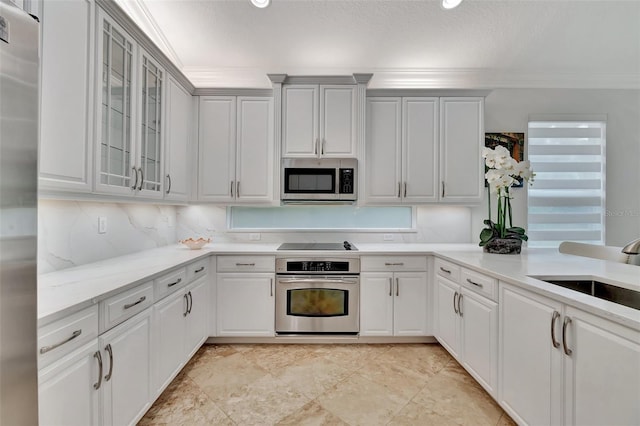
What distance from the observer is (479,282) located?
1.95 metres

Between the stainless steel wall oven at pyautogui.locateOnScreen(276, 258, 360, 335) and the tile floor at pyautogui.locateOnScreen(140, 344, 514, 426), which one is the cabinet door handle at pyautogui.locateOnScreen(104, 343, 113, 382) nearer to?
the tile floor at pyautogui.locateOnScreen(140, 344, 514, 426)

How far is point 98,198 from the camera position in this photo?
5.35 ft

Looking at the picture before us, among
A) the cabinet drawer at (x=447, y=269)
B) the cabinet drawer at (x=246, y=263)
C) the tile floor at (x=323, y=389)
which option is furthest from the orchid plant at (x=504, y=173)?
the cabinet drawer at (x=246, y=263)

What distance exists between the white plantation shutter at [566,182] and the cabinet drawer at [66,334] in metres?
3.91

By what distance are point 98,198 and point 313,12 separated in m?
2.01

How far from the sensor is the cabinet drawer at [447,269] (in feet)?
7.43

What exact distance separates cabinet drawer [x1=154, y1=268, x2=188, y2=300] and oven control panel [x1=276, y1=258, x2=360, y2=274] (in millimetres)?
828

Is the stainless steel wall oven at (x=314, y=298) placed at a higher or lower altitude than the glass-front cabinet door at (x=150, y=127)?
lower

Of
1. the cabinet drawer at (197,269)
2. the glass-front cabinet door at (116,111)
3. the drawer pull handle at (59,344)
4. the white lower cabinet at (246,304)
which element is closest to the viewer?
the drawer pull handle at (59,344)

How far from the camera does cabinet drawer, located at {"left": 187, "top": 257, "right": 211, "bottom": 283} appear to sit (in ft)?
7.22

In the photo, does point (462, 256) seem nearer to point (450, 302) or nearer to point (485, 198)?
point (450, 302)

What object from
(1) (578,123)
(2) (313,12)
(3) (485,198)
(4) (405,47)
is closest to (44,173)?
(2) (313,12)

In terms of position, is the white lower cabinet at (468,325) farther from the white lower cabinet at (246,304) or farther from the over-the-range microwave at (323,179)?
→ the white lower cabinet at (246,304)

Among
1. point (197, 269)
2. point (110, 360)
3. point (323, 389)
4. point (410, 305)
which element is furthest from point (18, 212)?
point (410, 305)
